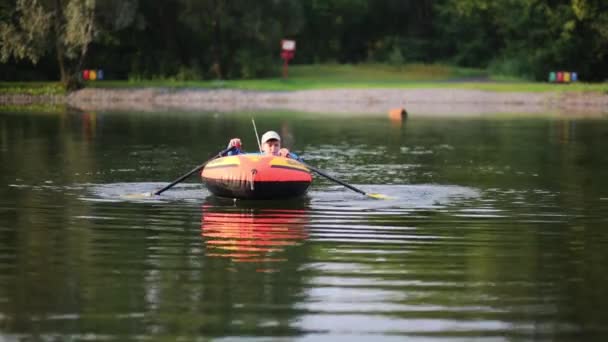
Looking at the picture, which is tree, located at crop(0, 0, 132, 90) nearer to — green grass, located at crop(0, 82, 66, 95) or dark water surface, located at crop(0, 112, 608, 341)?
green grass, located at crop(0, 82, 66, 95)

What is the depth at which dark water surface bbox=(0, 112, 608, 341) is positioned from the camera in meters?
11.1

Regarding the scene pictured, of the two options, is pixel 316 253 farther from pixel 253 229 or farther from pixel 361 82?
pixel 361 82

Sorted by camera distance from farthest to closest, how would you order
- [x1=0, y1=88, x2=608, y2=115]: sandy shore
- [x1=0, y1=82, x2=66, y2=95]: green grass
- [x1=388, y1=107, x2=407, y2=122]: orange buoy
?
[x1=0, y1=82, x2=66, y2=95]: green grass < [x1=0, y1=88, x2=608, y2=115]: sandy shore < [x1=388, y1=107, x2=407, y2=122]: orange buoy

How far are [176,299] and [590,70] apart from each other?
213ft

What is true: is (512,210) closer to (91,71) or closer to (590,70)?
(91,71)

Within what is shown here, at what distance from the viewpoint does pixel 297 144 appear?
1452 inches

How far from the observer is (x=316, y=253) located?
600 inches

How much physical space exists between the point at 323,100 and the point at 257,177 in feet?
147

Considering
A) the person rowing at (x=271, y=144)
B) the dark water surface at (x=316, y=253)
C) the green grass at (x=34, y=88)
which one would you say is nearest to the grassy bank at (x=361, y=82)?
the green grass at (x=34, y=88)

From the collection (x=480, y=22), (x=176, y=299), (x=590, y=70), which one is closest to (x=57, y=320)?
(x=176, y=299)

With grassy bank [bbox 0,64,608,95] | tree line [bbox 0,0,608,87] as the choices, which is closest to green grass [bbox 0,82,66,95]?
grassy bank [bbox 0,64,608,95]

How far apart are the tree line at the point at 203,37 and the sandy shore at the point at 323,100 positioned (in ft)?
7.47

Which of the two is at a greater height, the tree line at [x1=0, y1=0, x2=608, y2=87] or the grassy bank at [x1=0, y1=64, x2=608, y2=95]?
the tree line at [x1=0, y1=0, x2=608, y2=87]

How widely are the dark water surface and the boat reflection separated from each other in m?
0.04
